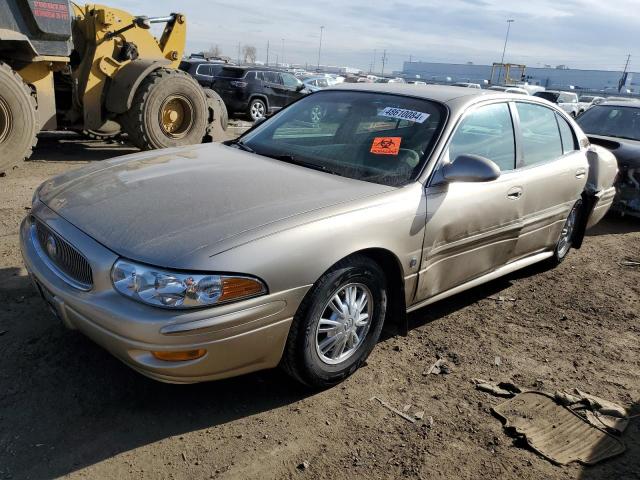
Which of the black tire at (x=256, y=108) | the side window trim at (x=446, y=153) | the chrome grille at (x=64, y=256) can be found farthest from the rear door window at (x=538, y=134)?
the black tire at (x=256, y=108)

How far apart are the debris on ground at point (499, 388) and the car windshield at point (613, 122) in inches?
229

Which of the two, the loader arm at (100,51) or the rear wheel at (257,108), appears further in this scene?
the rear wheel at (257,108)

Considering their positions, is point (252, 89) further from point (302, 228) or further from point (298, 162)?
point (302, 228)

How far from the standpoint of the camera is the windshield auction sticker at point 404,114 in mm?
3576

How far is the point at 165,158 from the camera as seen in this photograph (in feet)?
12.0

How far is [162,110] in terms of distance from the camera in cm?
849

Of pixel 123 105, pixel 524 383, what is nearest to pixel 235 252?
pixel 524 383

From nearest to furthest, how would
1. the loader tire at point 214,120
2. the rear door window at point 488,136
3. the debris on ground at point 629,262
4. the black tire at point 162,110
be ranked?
the rear door window at point 488,136 → the debris on ground at point 629,262 → the black tire at point 162,110 → the loader tire at point 214,120

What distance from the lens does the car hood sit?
2.47 m

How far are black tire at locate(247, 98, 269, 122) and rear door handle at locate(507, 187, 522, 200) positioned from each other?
513 inches

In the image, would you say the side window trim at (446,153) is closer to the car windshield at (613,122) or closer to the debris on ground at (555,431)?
the debris on ground at (555,431)

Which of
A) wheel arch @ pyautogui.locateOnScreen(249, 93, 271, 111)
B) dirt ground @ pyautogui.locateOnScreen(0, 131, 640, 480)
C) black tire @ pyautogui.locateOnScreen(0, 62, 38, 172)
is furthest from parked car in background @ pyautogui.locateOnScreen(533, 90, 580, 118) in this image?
dirt ground @ pyautogui.locateOnScreen(0, 131, 640, 480)

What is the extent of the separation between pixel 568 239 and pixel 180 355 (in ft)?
13.8

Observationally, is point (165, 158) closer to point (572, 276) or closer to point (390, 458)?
point (390, 458)
